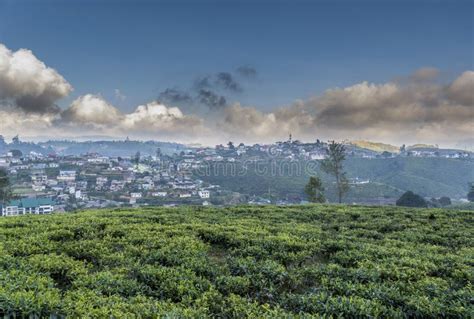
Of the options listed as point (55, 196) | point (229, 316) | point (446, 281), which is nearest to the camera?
point (229, 316)

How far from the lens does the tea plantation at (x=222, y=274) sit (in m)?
4.77

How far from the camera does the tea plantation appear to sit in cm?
477

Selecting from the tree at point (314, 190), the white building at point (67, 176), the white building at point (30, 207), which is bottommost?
the white building at point (30, 207)

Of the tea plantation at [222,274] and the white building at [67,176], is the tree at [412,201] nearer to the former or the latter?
the tea plantation at [222,274]

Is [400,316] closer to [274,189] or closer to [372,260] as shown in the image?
[372,260]

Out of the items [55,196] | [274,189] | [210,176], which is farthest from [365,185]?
[55,196]

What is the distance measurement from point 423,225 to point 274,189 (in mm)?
121126

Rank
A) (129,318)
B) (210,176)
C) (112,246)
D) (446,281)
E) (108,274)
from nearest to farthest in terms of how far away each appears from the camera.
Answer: (129,318)
(108,274)
(446,281)
(112,246)
(210,176)

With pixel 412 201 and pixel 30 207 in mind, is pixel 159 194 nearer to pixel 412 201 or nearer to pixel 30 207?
pixel 30 207

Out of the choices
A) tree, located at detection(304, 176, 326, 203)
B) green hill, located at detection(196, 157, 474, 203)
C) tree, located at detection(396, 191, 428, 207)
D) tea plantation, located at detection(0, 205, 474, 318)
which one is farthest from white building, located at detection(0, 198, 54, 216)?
tea plantation, located at detection(0, 205, 474, 318)

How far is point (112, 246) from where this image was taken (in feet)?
27.0

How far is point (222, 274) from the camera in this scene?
6.45 meters

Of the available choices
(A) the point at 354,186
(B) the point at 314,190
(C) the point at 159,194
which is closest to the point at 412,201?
(B) the point at 314,190

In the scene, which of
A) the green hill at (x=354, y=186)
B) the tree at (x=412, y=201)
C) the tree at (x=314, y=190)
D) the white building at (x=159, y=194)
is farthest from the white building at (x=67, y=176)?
the tree at (x=412, y=201)
